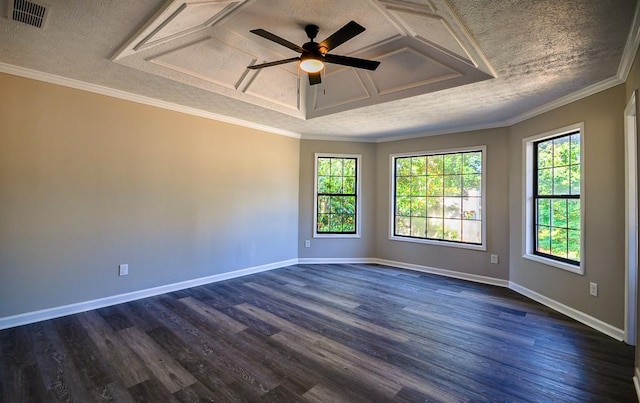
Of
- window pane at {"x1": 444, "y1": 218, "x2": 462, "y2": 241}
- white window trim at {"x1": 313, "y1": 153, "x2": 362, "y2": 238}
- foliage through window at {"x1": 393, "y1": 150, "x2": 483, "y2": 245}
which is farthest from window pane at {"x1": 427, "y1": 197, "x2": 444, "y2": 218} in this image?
white window trim at {"x1": 313, "y1": 153, "x2": 362, "y2": 238}

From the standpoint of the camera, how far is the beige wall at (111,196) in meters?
2.94

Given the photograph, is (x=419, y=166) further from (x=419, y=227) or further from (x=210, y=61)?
(x=210, y=61)

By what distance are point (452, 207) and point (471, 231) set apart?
496 mm

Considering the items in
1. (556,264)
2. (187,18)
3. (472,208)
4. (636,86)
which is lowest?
(556,264)

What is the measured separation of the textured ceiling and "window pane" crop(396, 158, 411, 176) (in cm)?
122

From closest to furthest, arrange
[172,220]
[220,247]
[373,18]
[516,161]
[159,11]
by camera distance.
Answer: [159,11] < [373,18] < [172,220] < [516,161] < [220,247]

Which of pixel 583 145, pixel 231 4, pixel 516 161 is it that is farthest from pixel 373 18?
pixel 516 161

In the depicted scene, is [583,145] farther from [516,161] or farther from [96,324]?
[96,324]

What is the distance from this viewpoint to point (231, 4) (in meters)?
2.54

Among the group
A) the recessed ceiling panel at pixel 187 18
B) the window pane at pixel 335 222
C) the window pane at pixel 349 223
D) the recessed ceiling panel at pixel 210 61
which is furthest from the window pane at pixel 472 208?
the recessed ceiling panel at pixel 187 18

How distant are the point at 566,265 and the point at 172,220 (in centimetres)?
494

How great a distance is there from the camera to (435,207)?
5309 mm

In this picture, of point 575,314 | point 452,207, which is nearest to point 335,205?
point 452,207

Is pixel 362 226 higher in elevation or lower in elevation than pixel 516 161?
lower
